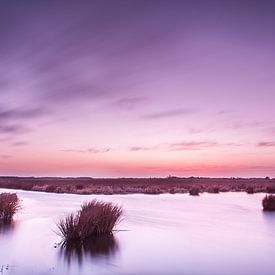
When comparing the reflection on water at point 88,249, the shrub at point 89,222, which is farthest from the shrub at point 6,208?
the reflection on water at point 88,249

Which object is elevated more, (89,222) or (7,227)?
(89,222)

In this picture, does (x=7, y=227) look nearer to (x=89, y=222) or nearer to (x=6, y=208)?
(x=6, y=208)

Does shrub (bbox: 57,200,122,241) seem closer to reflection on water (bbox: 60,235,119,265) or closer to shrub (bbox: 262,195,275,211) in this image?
reflection on water (bbox: 60,235,119,265)

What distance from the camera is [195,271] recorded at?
40.2ft

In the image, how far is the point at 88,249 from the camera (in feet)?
46.3

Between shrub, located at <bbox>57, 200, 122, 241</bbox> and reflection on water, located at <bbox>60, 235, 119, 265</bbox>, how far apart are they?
323mm

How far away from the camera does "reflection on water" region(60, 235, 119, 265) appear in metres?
13.1

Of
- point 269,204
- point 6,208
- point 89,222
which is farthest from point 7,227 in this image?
point 269,204

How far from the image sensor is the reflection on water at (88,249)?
13.1m

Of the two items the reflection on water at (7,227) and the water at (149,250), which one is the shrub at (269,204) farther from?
the reflection on water at (7,227)

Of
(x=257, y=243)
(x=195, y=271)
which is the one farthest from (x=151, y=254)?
(x=257, y=243)

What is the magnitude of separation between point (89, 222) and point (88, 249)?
5.98 ft

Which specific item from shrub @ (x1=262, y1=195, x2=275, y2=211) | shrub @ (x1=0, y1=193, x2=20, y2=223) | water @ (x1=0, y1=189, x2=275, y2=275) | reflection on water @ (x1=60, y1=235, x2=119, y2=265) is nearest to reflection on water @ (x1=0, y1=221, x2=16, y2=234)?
water @ (x1=0, y1=189, x2=275, y2=275)

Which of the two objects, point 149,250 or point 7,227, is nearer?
point 149,250
